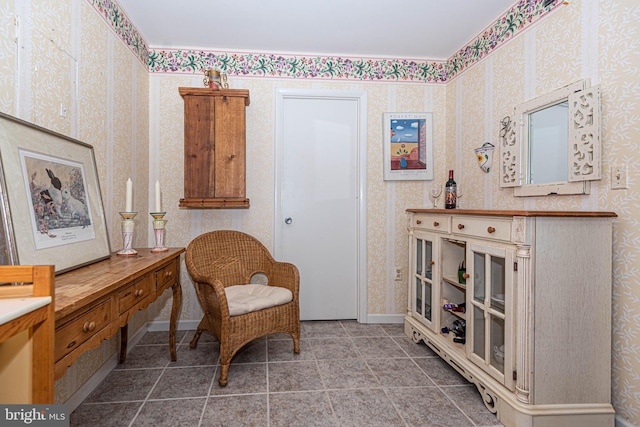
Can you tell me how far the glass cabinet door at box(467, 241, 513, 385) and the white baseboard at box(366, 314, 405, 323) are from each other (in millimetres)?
1171

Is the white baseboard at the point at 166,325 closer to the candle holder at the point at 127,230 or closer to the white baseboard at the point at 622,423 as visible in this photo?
the candle holder at the point at 127,230

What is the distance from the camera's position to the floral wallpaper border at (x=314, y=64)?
Answer: 2.58m

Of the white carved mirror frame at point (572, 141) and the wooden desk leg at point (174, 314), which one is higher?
the white carved mirror frame at point (572, 141)

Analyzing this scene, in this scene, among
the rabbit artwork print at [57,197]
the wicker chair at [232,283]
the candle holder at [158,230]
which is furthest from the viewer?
the candle holder at [158,230]

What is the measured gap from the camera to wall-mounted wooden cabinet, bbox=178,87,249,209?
2.58 meters

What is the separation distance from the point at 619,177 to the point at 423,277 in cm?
133

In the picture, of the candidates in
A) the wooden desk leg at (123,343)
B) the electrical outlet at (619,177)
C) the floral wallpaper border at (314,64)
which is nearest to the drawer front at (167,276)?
the wooden desk leg at (123,343)

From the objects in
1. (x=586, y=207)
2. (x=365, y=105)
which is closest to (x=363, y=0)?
(x=365, y=105)

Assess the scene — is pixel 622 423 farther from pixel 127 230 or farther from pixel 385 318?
pixel 127 230

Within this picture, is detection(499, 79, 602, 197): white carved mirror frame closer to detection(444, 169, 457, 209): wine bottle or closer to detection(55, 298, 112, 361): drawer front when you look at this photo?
detection(444, 169, 457, 209): wine bottle

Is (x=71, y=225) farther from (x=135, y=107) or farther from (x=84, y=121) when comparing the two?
(x=135, y=107)

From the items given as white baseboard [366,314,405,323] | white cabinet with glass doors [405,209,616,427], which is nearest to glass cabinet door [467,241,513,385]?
white cabinet with glass doors [405,209,616,427]

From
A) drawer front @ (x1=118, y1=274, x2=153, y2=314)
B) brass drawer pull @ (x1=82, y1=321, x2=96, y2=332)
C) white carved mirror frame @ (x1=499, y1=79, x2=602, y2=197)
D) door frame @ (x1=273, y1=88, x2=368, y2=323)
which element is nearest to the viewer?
brass drawer pull @ (x1=82, y1=321, x2=96, y2=332)

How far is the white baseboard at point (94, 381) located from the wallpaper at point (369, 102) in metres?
0.03
